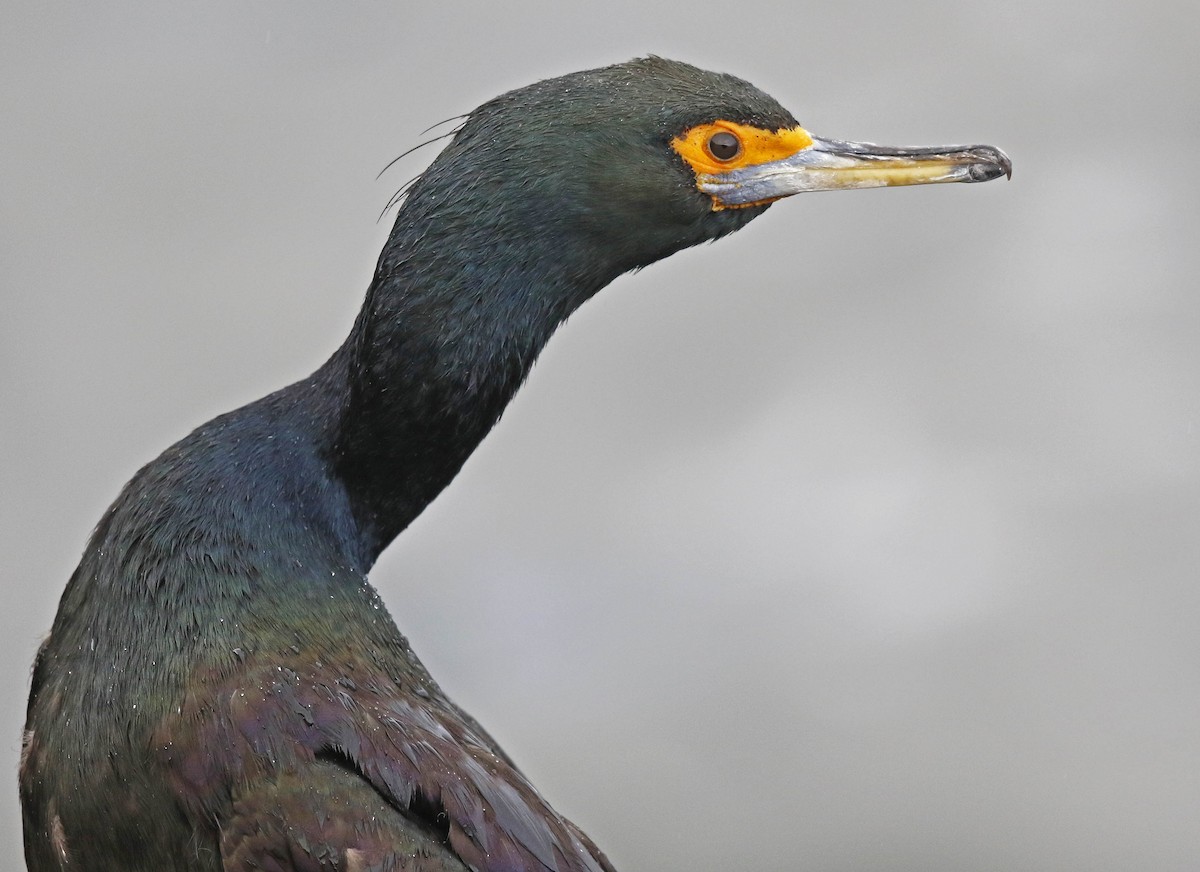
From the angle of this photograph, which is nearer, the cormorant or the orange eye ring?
the cormorant

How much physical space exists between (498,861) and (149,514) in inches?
26.7

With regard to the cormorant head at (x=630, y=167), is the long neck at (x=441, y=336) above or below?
below

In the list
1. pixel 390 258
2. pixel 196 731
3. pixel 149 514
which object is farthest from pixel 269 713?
pixel 390 258

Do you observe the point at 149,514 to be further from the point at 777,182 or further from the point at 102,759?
the point at 777,182

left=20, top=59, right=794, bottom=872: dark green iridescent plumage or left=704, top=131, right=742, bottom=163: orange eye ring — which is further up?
left=704, top=131, right=742, bottom=163: orange eye ring

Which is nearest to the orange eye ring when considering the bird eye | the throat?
the bird eye

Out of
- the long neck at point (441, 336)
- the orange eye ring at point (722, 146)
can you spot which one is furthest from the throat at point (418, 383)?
the orange eye ring at point (722, 146)

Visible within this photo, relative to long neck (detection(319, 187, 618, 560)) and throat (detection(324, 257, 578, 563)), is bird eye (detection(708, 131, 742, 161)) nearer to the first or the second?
long neck (detection(319, 187, 618, 560))

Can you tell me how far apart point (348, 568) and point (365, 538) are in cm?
7

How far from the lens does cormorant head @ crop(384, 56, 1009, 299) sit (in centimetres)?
244

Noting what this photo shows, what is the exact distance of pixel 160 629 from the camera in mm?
2385

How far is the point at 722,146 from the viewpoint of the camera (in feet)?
8.42

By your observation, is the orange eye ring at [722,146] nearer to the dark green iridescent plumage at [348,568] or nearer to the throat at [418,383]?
the dark green iridescent plumage at [348,568]

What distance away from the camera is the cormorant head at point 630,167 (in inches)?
96.0
